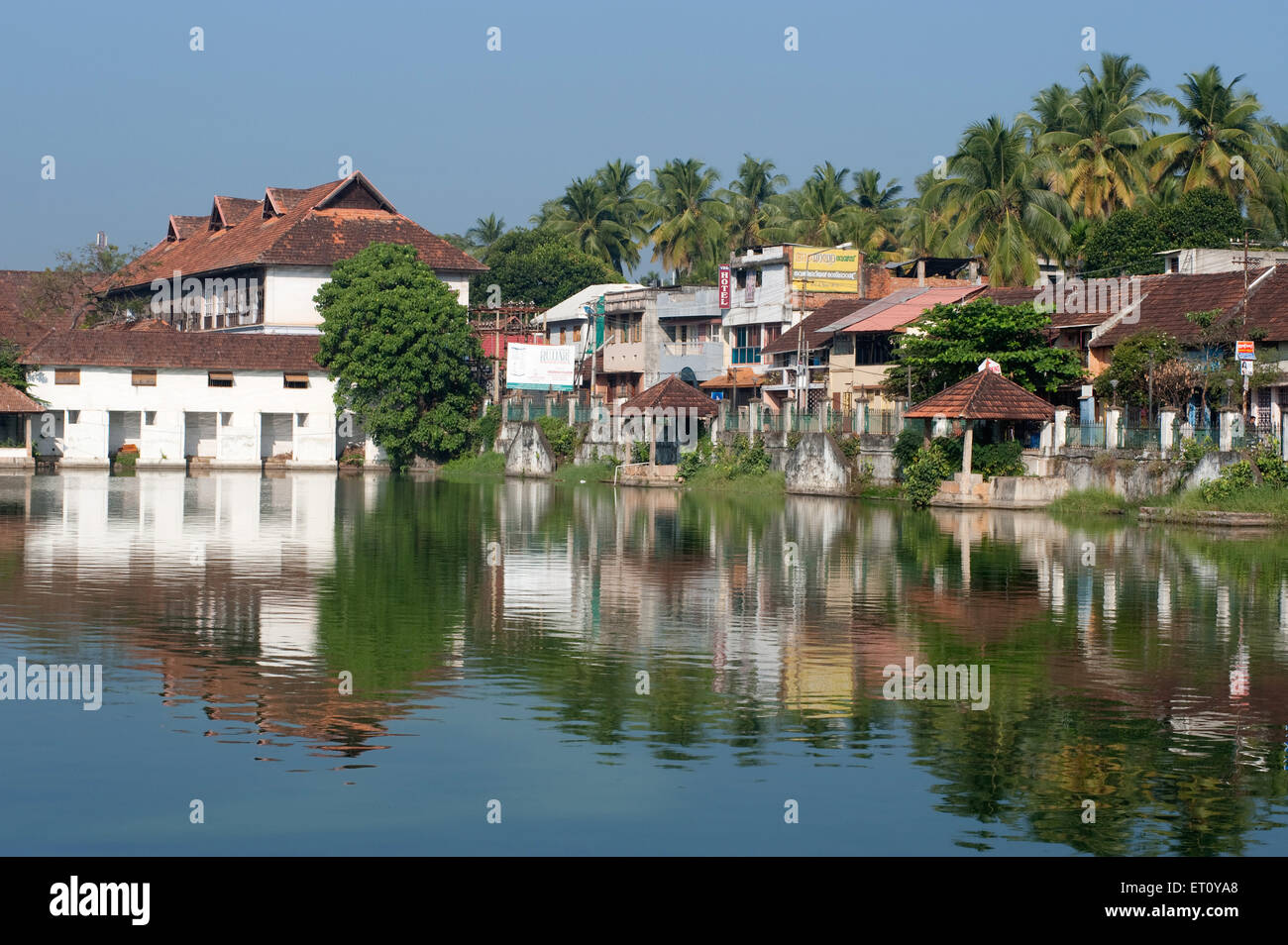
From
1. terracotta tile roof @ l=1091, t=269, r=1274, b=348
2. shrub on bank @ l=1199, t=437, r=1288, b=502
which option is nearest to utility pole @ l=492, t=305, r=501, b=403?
terracotta tile roof @ l=1091, t=269, r=1274, b=348

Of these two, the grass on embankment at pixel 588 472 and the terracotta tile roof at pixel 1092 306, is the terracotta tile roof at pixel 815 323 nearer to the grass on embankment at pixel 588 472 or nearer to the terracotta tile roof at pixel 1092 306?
the grass on embankment at pixel 588 472

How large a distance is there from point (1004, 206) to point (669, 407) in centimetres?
1567

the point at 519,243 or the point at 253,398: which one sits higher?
the point at 519,243

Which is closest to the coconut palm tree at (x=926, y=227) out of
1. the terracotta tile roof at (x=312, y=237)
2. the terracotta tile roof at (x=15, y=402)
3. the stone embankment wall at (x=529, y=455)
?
the stone embankment wall at (x=529, y=455)

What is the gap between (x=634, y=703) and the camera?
15.4 metres

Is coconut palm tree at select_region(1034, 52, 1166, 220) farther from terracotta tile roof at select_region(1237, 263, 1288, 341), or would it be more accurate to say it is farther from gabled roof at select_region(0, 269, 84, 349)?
gabled roof at select_region(0, 269, 84, 349)

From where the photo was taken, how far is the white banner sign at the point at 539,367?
72812mm

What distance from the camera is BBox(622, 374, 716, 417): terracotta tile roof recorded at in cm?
6019

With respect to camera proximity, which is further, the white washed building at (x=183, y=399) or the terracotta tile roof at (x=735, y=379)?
the white washed building at (x=183, y=399)

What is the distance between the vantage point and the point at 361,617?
20.8 metres

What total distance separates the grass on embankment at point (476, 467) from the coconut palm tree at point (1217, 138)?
29.2m
